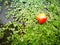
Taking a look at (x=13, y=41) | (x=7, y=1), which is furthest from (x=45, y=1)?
(x=13, y=41)

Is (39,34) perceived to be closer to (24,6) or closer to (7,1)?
(24,6)

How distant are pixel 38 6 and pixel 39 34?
0.63 meters

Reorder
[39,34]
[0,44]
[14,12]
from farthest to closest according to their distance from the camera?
[14,12] < [0,44] < [39,34]

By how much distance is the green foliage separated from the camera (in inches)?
106

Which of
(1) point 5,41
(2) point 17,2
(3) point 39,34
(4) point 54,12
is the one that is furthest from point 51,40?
(2) point 17,2

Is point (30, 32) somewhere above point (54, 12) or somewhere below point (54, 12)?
below

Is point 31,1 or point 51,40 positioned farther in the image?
point 31,1

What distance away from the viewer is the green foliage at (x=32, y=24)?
2.70 metres

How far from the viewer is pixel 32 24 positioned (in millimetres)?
2826

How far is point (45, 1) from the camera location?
3232mm

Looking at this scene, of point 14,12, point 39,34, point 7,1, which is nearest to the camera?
point 39,34

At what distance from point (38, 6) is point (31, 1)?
22 centimetres

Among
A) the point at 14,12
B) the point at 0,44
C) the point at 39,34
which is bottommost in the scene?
the point at 0,44

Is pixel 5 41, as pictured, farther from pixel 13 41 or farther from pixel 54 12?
pixel 54 12
